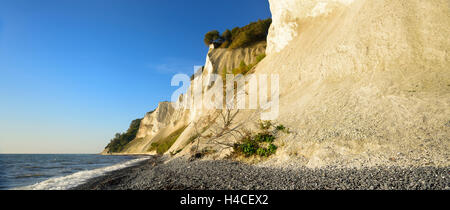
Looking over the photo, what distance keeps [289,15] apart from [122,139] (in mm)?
68301

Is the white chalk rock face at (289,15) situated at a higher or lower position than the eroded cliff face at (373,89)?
higher

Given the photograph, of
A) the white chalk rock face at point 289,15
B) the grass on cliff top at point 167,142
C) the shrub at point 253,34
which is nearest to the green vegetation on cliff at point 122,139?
the grass on cliff top at point 167,142

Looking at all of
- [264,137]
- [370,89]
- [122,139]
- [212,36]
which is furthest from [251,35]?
[122,139]

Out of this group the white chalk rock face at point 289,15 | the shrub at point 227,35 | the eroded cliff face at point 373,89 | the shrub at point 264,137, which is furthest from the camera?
the shrub at point 227,35

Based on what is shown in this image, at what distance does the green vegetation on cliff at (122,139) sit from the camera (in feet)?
228

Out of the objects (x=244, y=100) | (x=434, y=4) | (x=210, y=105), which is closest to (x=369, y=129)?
(x=434, y=4)

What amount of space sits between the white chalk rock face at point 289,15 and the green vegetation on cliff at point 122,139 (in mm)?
61168

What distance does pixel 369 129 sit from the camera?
792 centimetres

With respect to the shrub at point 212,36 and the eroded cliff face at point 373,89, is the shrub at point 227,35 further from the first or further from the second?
the eroded cliff face at point 373,89

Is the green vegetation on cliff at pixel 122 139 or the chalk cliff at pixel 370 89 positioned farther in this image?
the green vegetation on cliff at pixel 122 139

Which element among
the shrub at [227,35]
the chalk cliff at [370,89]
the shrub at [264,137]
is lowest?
the shrub at [264,137]

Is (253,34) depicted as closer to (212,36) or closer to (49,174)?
(212,36)

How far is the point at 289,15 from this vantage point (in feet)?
71.3

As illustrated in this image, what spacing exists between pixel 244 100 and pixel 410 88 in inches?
427
